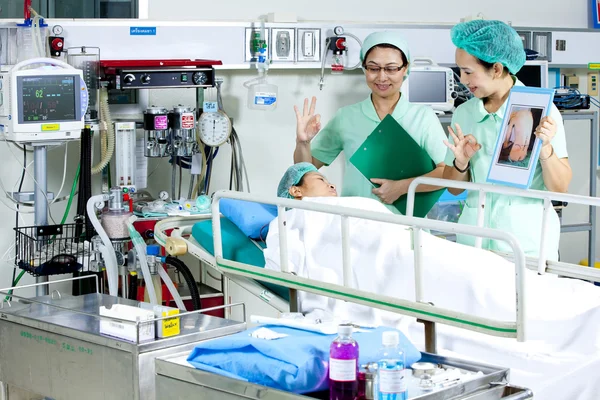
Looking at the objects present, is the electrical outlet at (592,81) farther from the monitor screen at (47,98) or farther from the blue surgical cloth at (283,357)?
the blue surgical cloth at (283,357)

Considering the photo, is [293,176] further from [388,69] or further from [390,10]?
[390,10]

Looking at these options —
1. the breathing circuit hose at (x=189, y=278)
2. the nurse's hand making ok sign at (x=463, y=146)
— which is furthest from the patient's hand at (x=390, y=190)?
the breathing circuit hose at (x=189, y=278)

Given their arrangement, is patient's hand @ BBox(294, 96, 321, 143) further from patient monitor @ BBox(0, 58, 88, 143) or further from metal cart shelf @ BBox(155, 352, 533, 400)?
metal cart shelf @ BBox(155, 352, 533, 400)

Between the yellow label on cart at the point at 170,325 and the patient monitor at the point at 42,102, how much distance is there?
5.56 ft

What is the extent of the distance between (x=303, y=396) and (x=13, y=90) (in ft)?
7.79

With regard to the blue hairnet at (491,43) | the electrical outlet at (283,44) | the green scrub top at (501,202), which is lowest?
the green scrub top at (501,202)

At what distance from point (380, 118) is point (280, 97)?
51.9 inches

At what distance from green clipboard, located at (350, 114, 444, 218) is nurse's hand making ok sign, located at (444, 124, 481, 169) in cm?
52

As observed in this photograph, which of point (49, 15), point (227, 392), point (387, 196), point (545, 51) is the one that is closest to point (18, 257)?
point (49, 15)

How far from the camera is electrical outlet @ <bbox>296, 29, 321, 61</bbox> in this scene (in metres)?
4.93

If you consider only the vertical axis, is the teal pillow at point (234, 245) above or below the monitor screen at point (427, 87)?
below

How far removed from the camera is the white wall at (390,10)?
16.2ft

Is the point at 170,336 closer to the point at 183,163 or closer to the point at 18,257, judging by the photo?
the point at 18,257

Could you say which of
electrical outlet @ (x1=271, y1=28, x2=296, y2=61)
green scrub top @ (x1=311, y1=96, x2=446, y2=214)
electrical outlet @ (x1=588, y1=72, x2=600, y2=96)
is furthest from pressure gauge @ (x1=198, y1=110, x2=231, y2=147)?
electrical outlet @ (x1=588, y1=72, x2=600, y2=96)
